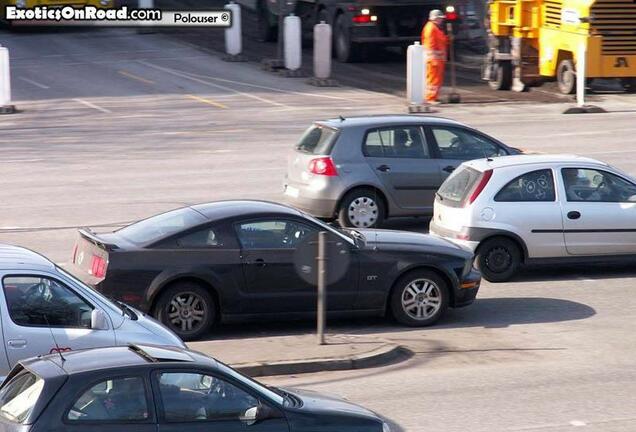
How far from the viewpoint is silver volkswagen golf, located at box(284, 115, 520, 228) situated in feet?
57.0

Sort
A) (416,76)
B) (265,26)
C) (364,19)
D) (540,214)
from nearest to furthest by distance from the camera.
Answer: (540,214), (416,76), (364,19), (265,26)

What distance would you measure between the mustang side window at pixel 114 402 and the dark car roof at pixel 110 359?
0.37 feet

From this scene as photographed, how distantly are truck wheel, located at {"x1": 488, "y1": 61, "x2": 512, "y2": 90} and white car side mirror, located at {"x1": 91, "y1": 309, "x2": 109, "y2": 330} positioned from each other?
2541 centimetres

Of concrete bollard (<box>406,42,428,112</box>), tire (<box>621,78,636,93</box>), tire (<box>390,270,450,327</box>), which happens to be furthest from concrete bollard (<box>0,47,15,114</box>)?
tire (<box>390,270,450,327</box>)

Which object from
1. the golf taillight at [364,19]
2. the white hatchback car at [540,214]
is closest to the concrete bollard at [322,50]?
the golf taillight at [364,19]

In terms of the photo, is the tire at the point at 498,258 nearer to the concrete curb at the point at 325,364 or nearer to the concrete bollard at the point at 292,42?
the concrete curb at the point at 325,364

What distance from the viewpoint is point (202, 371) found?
7.14 meters

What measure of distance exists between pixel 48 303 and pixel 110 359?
8.97 feet

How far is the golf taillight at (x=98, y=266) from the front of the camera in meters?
12.0

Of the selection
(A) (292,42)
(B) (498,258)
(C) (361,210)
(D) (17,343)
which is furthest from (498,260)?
(A) (292,42)

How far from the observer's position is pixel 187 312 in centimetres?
1234

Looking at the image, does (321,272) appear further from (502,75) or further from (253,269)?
(502,75)

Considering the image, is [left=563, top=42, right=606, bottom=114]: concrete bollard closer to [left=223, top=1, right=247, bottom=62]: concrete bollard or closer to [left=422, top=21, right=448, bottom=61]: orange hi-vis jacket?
[left=422, top=21, right=448, bottom=61]: orange hi-vis jacket

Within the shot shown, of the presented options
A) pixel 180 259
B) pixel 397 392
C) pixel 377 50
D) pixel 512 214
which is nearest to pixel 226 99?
pixel 377 50
